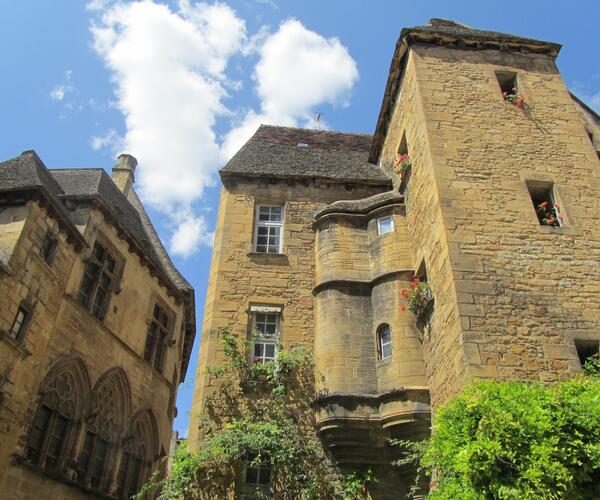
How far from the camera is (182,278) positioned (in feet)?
53.5

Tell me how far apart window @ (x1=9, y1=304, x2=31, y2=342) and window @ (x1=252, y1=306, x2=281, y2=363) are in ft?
13.8

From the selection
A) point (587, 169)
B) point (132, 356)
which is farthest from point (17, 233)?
point (587, 169)

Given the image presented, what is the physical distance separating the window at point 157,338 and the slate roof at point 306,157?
467cm

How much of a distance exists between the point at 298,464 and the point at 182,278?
869cm

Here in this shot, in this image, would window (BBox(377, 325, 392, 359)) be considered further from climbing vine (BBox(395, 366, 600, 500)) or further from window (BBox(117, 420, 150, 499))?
window (BBox(117, 420, 150, 499))

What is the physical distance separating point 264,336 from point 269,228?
2.84 metres

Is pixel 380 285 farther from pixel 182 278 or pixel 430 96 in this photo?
pixel 182 278

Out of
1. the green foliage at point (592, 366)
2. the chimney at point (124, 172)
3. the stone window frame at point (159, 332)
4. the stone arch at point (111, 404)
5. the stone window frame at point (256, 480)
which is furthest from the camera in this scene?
the chimney at point (124, 172)

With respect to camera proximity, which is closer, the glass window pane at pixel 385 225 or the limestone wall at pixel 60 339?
the limestone wall at pixel 60 339

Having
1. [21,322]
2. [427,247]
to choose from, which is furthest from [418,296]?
[21,322]

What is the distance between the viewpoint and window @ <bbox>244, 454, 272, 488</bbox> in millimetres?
9086

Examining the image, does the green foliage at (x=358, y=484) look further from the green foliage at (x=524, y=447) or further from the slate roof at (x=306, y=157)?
the slate roof at (x=306, y=157)

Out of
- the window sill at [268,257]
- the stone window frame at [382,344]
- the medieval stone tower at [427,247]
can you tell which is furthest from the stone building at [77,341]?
the stone window frame at [382,344]

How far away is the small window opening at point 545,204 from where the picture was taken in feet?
30.1
